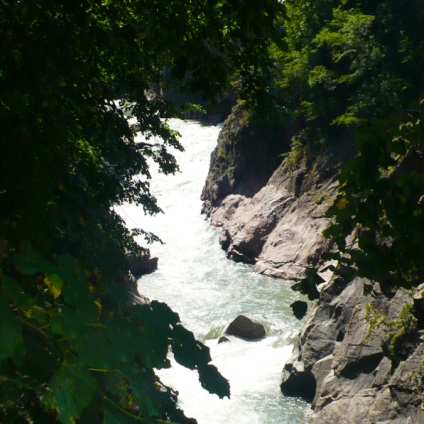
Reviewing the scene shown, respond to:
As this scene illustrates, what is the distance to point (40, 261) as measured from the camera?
1.32m

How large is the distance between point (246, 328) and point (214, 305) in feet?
7.15

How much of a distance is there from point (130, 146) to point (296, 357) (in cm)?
437

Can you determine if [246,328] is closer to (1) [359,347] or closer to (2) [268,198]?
(1) [359,347]

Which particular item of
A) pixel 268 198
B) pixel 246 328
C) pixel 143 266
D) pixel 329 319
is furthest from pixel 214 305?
pixel 268 198

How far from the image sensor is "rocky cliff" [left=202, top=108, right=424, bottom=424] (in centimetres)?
715

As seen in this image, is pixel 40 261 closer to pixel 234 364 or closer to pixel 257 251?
pixel 234 364

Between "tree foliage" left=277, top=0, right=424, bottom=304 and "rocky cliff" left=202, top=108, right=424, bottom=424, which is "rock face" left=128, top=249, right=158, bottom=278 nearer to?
"rocky cliff" left=202, top=108, right=424, bottom=424

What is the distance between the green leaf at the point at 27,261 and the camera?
1306 millimetres

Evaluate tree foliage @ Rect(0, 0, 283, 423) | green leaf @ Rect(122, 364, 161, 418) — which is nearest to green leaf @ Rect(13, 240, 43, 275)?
tree foliage @ Rect(0, 0, 283, 423)

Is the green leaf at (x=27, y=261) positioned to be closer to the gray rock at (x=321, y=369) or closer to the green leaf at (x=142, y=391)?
the green leaf at (x=142, y=391)

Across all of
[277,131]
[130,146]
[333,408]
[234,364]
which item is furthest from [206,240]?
[333,408]

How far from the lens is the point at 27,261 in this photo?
4.31 feet

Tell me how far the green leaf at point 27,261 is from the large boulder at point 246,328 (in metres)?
11.6

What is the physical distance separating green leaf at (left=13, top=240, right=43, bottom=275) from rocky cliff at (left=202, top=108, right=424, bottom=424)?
1.71 metres
